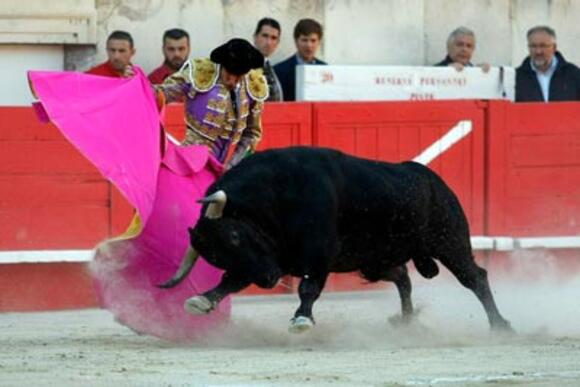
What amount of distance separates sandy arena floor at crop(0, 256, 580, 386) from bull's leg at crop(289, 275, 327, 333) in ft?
0.40

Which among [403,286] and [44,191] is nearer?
[403,286]

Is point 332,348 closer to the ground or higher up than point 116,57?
closer to the ground

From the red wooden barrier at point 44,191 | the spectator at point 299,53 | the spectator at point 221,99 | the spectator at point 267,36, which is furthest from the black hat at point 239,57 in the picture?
the spectator at point 299,53

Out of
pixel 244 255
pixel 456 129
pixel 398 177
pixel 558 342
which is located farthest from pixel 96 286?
pixel 456 129

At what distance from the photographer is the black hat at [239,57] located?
29.3 ft

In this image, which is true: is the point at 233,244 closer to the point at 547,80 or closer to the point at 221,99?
the point at 221,99

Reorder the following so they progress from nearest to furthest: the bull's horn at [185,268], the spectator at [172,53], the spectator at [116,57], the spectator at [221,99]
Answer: the bull's horn at [185,268], the spectator at [221,99], the spectator at [116,57], the spectator at [172,53]

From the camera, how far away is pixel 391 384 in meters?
7.35

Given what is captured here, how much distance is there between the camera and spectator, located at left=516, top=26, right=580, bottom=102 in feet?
41.7

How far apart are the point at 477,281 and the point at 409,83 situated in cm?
332

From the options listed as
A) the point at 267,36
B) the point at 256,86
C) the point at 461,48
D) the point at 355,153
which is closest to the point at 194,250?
the point at 256,86

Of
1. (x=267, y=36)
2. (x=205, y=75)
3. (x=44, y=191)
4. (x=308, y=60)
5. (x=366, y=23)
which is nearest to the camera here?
(x=205, y=75)

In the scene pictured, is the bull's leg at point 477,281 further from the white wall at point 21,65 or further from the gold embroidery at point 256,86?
the white wall at point 21,65

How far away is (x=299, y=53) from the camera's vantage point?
12.2 metres
